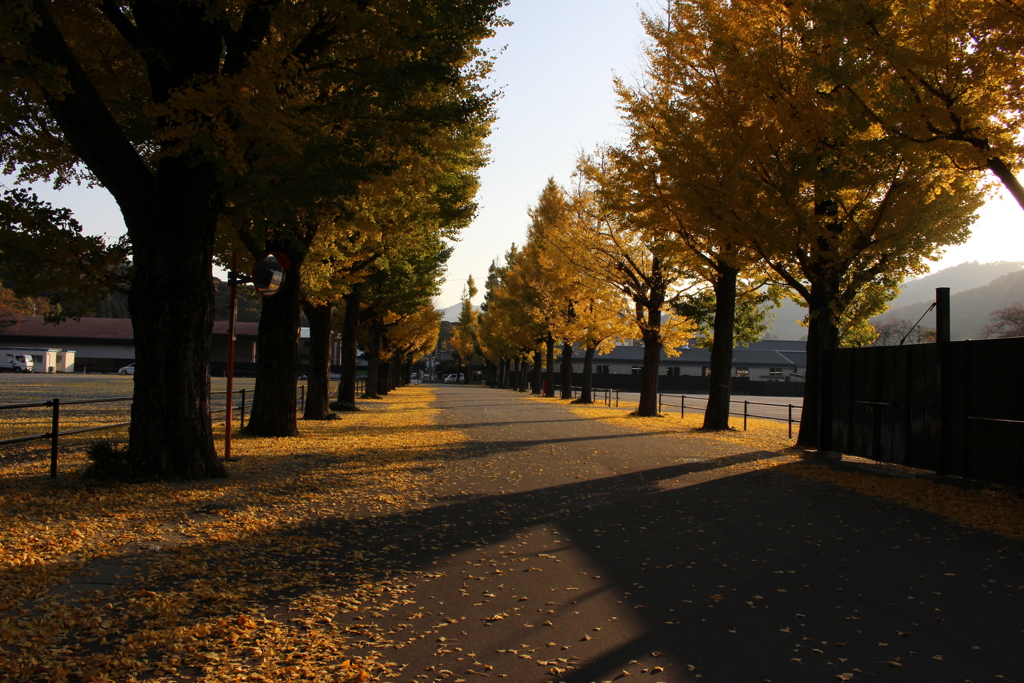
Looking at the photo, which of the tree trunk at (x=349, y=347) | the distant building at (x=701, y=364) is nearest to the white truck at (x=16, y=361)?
the tree trunk at (x=349, y=347)

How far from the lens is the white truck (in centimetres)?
6475

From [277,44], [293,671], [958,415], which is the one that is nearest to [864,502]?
[958,415]

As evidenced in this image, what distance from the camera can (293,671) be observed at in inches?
149

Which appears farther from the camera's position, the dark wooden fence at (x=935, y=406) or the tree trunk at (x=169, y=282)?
the dark wooden fence at (x=935, y=406)

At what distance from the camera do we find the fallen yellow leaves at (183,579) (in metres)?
3.88

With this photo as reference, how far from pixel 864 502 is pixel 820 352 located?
5.94m

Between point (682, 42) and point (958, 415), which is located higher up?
point (682, 42)

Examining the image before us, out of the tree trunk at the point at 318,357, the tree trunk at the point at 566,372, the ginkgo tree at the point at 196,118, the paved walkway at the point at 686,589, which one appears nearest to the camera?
the paved walkway at the point at 686,589

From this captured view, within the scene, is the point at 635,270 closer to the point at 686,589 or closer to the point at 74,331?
the point at 686,589

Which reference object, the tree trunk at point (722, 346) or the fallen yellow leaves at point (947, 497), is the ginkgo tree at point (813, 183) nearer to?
the fallen yellow leaves at point (947, 497)

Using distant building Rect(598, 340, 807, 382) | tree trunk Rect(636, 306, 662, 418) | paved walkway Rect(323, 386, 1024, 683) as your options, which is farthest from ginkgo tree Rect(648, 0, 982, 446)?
distant building Rect(598, 340, 807, 382)

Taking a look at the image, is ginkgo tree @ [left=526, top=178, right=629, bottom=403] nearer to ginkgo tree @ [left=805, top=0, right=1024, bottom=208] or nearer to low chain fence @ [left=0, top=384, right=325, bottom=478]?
low chain fence @ [left=0, top=384, right=325, bottom=478]

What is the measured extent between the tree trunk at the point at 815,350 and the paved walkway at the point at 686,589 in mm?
5639

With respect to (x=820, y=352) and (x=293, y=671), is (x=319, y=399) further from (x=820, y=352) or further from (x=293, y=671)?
(x=293, y=671)
